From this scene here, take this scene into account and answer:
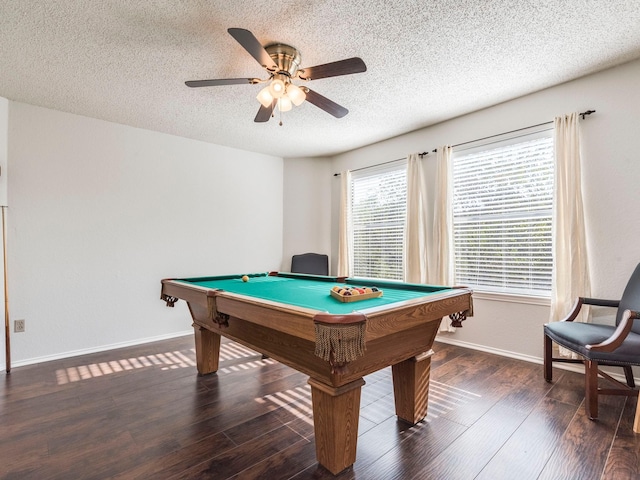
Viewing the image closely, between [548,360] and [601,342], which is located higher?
[601,342]

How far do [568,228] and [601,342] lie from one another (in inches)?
42.6

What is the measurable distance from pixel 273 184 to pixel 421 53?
3202 mm

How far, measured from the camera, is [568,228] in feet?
9.00

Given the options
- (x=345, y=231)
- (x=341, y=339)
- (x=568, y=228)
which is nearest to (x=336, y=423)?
(x=341, y=339)

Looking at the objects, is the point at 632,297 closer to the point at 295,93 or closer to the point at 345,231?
the point at 295,93

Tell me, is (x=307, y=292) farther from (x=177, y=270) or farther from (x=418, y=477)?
(x=177, y=270)

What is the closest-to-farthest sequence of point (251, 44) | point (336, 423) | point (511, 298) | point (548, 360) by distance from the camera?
1. point (336, 423)
2. point (251, 44)
3. point (548, 360)
4. point (511, 298)

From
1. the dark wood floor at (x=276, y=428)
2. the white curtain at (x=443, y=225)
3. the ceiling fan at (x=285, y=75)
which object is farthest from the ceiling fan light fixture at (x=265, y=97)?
the white curtain at (x=443, y=225)

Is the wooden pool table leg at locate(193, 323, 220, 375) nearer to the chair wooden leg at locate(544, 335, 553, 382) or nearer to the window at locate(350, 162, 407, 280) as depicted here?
the window at locate(350, 162, 407, 280)

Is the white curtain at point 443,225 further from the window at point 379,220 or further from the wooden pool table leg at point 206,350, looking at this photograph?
the wooden pool table leg at point 206,350

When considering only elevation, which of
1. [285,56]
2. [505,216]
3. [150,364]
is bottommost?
[150,364]

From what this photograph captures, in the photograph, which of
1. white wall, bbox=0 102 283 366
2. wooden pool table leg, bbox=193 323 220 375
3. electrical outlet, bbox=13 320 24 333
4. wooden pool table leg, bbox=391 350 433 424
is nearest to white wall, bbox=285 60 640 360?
wooden pool table leg, bbox=391 350 433 424

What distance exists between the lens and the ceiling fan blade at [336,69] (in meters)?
1.85

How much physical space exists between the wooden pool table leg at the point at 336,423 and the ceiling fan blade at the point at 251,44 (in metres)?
1.81
